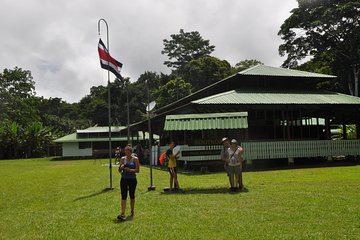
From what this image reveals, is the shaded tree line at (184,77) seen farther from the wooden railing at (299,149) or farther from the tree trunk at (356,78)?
the wooden railing at (299,149)

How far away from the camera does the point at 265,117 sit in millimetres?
25375

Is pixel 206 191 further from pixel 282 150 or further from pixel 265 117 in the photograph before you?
pixel 265 117

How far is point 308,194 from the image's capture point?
1105 centimetres

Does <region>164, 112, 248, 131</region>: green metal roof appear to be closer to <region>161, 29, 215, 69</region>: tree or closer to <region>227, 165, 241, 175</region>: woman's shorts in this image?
<region>227, 165, 241, 175</region>: woman's shorts

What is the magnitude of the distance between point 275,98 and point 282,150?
3299 millimetres

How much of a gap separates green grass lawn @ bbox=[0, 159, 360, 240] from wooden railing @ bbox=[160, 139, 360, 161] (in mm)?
7396

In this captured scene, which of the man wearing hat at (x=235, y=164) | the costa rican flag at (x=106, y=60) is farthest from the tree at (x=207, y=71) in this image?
the man wearing hat at (x=235, y=164)

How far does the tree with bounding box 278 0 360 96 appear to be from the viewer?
39344mm

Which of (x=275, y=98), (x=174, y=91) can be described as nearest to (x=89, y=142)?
(x=174, y=91)

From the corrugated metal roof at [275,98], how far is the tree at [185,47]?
58.8 meters

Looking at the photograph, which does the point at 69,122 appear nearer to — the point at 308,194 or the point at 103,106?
the point at 103,106

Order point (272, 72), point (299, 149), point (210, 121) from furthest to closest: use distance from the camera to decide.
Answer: point (272, 72) → point (299, 149) → point (210, 121)

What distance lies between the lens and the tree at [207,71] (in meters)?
61.0

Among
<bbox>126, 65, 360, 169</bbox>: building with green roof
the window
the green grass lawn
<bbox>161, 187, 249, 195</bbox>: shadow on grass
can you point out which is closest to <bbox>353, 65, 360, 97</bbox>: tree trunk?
<bbox>126, 65, 360, 169</bbox>: building with green roof
